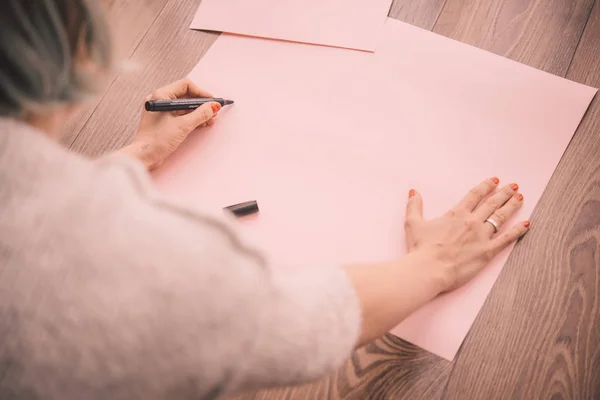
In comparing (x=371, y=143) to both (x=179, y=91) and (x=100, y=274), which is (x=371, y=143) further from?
(x=100, y=274)

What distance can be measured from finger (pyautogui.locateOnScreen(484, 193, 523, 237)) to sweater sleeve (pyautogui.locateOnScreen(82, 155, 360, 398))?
1.20ft

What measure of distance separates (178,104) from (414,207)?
377 mm

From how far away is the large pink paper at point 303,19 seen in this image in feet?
2.59

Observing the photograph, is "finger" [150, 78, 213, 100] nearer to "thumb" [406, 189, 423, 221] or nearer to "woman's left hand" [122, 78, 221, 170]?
"woman's left hand" [122, 78, 221, 170]

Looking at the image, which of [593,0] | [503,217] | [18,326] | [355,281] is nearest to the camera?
[18,326]

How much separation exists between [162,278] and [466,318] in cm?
43

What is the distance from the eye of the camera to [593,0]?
77cm

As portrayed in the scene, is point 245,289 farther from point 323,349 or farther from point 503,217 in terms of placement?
point 503,217

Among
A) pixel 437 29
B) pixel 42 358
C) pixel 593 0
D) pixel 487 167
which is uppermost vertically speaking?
pixel 593 0

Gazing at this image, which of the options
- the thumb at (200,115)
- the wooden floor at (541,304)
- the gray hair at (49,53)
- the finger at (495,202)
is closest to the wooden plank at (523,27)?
the wooden floor at (541,304)

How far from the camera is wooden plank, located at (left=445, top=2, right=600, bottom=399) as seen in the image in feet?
1.94

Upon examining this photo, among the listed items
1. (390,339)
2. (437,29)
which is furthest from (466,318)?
(437,29)

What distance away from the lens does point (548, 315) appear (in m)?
0.61

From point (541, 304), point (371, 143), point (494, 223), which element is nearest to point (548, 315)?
point (541, 304)
